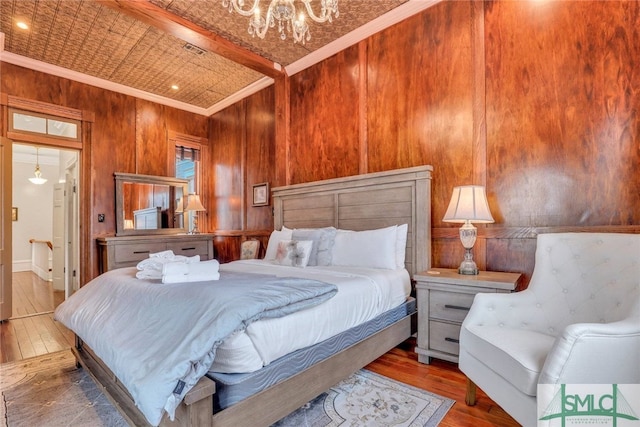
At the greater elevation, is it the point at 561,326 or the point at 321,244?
the point at 321,244

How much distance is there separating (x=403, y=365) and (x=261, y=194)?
307cm

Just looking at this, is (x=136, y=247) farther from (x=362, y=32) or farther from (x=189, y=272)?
(x=362, y=32)

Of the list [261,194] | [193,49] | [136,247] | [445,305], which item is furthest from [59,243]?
[445,305]

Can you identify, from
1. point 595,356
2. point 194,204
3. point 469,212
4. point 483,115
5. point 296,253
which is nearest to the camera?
point 595,356

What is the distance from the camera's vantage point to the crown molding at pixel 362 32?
119 inches

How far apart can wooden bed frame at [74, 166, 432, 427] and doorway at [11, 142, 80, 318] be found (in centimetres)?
308

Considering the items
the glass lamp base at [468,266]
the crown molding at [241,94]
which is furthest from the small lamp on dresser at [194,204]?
the glass lamp base at [468,266]

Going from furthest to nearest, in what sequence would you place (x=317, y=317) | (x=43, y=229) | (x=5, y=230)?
(x=43, y=229) < (x=5, y=230) < (x=317, y=317)

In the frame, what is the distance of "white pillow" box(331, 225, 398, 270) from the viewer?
2.73 metres

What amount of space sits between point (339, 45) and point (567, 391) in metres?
3.67

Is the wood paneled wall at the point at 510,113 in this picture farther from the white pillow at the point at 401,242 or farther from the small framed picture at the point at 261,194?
the small framed picture at the point at 261,194

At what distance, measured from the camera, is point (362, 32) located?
11.2 ft

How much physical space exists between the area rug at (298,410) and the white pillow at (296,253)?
3.47ft

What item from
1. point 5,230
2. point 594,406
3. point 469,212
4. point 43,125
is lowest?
point 594,406
